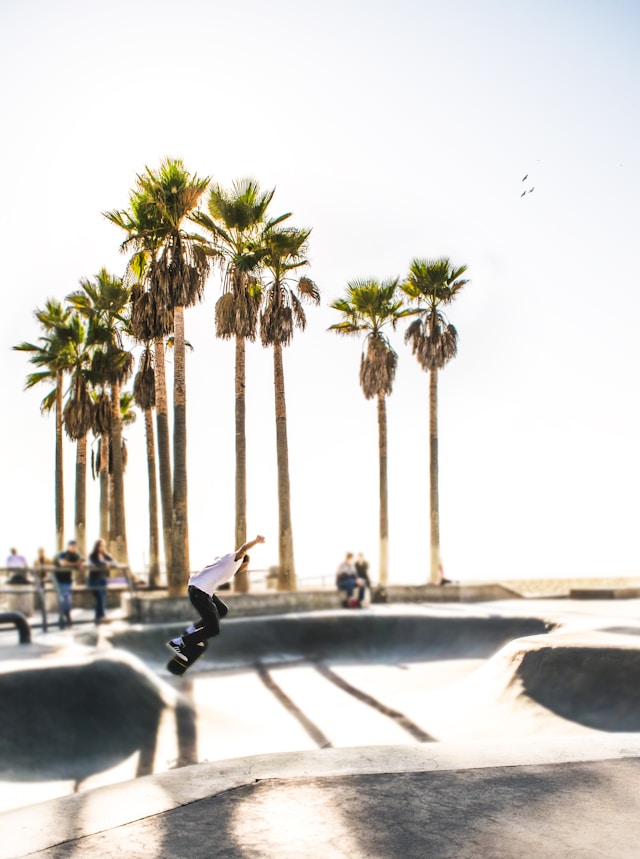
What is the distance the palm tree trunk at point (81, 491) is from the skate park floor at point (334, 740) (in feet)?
50.8

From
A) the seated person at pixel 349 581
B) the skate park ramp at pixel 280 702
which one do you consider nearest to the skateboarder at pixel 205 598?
the skate park ramp at pixel 280 702

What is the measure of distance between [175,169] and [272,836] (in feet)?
66.9

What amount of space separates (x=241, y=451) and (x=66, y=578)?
867 cm

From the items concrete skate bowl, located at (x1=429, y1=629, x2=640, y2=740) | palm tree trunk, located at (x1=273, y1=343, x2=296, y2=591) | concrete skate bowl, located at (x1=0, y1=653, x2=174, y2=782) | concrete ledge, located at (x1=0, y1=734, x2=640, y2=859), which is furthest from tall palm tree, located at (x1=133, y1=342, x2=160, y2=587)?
concrete ledge, located at (x1=0, y1=734, x2=640, y2=859)

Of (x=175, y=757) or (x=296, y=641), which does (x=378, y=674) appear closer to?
(x=296, y=641)

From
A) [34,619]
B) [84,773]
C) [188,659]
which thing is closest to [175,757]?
[84,773]

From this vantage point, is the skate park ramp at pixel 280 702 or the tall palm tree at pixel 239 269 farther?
the tall palm tree at pixel 239 269

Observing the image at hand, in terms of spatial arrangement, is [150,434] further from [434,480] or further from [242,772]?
[242,772]

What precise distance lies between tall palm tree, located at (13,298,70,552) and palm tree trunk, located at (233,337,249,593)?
31.4ft

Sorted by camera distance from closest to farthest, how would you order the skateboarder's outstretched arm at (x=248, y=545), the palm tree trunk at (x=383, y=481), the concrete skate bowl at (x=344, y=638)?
the skateboarder's outstretched arm at (x=248, y=545) → the concrete skate bowl at (x=344, y=638) → the palm tree trunk at (x=383, y=481)

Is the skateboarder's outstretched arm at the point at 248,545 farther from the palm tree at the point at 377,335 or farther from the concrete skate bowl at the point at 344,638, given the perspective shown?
the palm tree at the point at 377,335

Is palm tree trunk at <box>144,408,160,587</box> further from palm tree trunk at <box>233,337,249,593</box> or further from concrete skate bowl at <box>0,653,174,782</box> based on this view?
concrete skate bowl at <box>0,653,174,782</box>

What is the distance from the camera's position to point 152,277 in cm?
2203

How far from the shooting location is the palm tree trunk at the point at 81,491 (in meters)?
29.9
